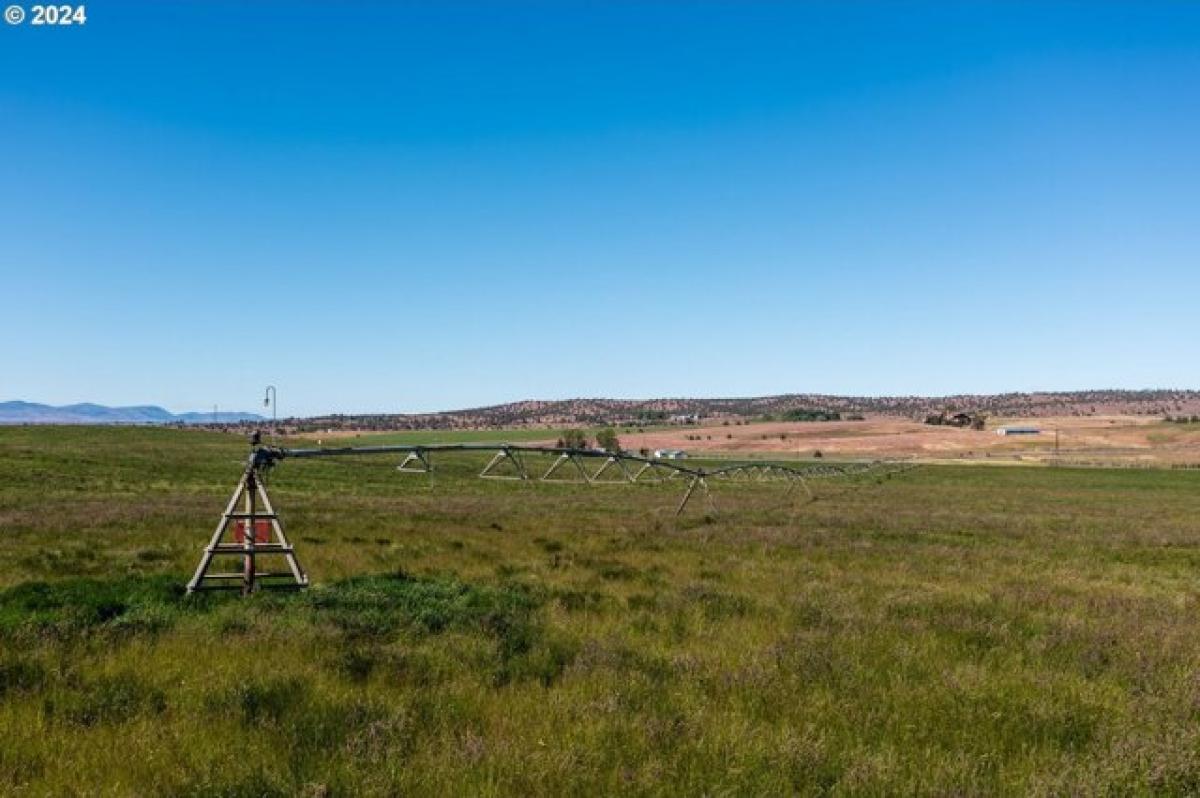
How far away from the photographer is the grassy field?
19.4 ft

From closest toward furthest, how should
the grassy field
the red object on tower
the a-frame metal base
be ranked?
the grassy field < the a-frame metal base < the red object on tower

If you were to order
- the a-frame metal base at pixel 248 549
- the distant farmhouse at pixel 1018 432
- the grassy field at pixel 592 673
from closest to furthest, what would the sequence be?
the grassy field at pixel 592 673, the a-frame metal base at pixel 248 549, the distant farmhouse at pixel 1018 432

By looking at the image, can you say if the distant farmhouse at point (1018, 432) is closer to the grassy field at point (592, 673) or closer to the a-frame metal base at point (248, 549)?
the grassy field at point (592, 673)

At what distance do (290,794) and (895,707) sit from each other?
5326mm

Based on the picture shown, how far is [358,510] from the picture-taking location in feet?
109

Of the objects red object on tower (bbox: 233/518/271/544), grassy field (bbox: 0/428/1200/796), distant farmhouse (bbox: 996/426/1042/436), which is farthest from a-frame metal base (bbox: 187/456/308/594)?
distant farmhouse (bbox: 996/426/1042/436)

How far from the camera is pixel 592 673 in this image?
840 cm

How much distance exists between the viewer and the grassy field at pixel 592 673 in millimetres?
5926

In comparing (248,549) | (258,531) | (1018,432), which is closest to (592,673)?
(248,549)

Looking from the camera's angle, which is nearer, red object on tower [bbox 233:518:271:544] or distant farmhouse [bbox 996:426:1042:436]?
red object on tower [bbox 233:518:271:544]

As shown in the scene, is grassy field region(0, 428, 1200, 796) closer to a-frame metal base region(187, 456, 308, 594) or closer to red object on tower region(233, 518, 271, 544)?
a-frame metal base region(187, 456, 308, 594)

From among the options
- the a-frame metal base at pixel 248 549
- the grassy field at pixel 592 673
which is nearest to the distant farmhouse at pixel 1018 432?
the grassy field at pixel 592 673

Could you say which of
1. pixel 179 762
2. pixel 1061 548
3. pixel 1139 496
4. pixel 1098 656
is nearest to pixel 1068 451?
pixel 1139 496

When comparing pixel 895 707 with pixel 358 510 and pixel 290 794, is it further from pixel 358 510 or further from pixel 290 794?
pixel 358 510
